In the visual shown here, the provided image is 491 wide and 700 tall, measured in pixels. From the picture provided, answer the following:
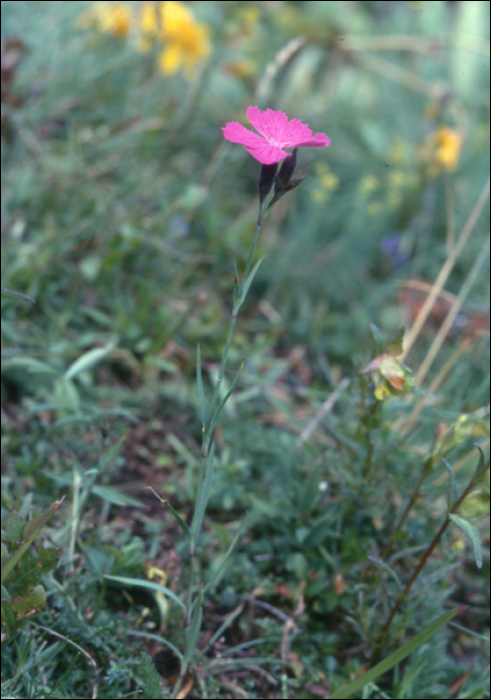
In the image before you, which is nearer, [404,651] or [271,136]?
[271,136]

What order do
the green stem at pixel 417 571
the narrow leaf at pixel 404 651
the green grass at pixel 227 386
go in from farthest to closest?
the green grass at pixel 227 386
the green stem at pixel 417 571
the narrow leaf at pixel 404 651

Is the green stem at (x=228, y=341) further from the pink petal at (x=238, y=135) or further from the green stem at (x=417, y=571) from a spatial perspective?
the green stem at (x=417, y=571)

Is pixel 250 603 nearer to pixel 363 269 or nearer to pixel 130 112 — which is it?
pixel 363 269

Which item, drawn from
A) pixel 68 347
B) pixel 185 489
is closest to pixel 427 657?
pixel 185 489

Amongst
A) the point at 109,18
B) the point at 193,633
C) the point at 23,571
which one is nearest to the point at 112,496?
the point at 23,571

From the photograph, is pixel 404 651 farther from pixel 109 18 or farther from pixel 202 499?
pixel 109 18

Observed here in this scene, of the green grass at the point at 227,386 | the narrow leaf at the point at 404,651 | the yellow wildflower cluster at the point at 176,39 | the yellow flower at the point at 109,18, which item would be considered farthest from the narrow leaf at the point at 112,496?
the yellow flower at the point at 109,18
